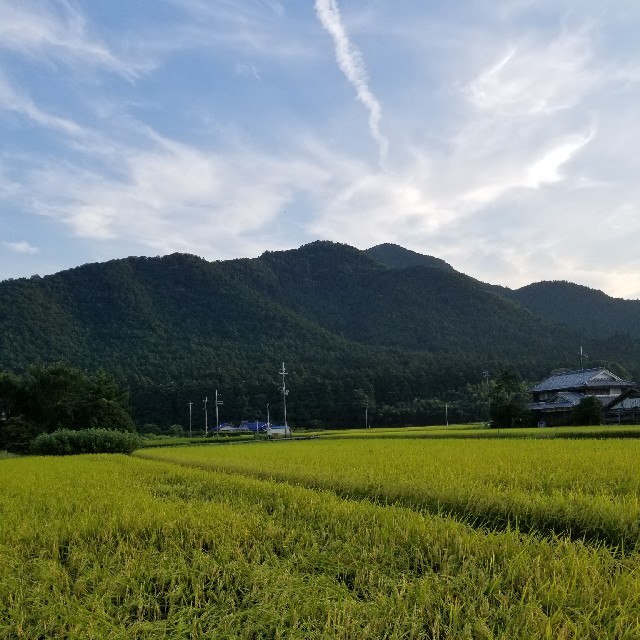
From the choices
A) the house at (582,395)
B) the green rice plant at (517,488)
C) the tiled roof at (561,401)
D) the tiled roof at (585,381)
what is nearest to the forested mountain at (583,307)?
the house at (582,395)

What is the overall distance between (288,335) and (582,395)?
4894 centimetres

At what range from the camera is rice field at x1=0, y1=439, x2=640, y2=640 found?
3.09 metres

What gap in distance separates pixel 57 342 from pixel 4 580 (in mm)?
74007

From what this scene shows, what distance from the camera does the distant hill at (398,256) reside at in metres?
139

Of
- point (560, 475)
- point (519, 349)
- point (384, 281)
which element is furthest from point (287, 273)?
point (560, 475)

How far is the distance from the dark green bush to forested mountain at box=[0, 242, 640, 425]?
3619cm

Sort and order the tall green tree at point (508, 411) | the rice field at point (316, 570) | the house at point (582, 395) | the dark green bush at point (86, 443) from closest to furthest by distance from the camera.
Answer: the rice field at point (316, 570) < the dark green bush at point (86, 443) < the tall green tree at point (508, 411) < the house at point (582, 395)

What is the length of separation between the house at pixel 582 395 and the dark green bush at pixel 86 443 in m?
28.9

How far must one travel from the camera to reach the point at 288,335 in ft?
293

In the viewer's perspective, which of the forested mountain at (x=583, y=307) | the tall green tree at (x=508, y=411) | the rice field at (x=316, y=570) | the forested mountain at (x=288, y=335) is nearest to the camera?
the rice field at (x=316, y=570)

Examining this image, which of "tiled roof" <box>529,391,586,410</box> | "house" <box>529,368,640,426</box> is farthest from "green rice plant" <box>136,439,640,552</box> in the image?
"tiled roof" <box>529,391,586,410</box>

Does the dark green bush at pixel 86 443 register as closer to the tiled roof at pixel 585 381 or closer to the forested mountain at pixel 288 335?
the forested mountain at pixel 288 335

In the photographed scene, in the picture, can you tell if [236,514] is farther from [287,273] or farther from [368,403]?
[287,273]

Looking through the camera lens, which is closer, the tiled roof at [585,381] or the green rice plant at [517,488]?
the green rice plant at [517,488]
